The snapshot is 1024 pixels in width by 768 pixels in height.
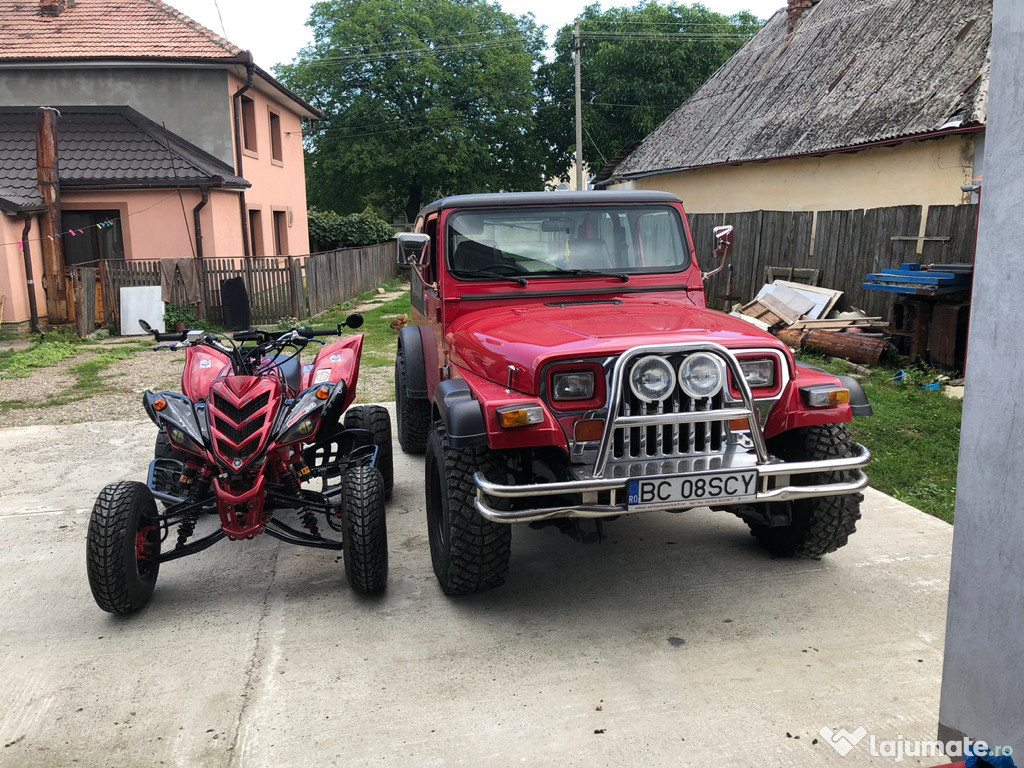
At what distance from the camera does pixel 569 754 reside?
287 cm

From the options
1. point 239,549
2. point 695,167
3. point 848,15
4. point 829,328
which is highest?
point 848,15

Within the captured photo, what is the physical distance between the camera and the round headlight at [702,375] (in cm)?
350

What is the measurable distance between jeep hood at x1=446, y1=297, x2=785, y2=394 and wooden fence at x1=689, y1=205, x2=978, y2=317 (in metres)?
6.59

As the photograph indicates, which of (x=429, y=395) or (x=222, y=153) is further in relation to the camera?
(x=222, y=153)

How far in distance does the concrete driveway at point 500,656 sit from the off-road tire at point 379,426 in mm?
537

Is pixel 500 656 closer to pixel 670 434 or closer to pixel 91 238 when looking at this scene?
pixel 670 434

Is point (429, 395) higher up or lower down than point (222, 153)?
lower down

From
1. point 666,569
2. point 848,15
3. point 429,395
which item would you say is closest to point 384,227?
point 848,15

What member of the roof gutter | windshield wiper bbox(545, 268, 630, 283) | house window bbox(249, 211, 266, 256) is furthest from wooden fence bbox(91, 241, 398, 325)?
windshield wiper bbox(545, 268, 630, 283)

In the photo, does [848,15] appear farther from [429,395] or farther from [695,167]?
[429,395]

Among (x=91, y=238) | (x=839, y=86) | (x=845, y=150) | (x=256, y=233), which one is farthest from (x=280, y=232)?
(x=845, y=150)

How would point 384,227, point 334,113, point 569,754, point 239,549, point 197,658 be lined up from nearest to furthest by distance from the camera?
point 569,754 → point 197,658 → point 239,549 → point 384,227 → point 334,113

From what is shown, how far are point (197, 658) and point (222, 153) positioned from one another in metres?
15.7

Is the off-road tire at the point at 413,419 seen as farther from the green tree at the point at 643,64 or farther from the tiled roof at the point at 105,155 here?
the green tree at the point at 643,64
